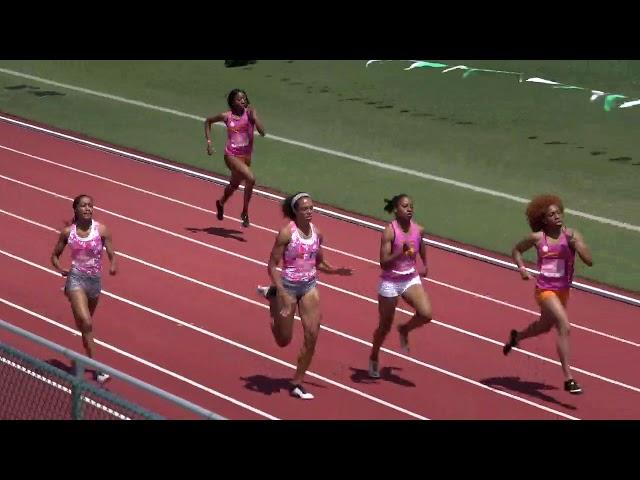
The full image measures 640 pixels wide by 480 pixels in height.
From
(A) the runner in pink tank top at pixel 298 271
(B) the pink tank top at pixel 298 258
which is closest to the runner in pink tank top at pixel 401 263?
(A) the runner in pink tank top at pixel 298 271

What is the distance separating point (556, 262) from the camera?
15.0m

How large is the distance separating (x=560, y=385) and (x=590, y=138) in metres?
13.8

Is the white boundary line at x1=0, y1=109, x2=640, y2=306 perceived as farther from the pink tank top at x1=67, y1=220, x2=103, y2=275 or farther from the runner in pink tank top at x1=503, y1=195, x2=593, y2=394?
the pink tank top at x1=67, y1=220, x2=103, y2=275

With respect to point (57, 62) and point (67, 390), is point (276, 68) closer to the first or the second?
point (57, 62)

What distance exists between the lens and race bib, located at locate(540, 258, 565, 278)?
15.0 m

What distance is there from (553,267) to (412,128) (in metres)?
15.1

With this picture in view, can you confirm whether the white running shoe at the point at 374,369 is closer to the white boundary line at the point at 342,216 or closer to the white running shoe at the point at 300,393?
the white running shoe at the point at 300,393

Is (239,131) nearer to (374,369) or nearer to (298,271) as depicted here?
(374,369)

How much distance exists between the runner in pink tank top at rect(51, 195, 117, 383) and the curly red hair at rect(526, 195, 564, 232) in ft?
14.2

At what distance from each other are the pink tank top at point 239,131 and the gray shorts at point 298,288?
687cm

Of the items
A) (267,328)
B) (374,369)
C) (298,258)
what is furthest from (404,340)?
(267,328)

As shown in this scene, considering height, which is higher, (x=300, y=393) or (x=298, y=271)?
(x=298, y=271)

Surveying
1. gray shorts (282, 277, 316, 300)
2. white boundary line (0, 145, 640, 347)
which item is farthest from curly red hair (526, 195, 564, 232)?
white boundary line (0, 145, 640, 347)

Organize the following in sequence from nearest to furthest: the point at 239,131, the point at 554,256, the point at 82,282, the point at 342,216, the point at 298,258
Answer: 1. the point at 298,258
2. the point at 554,256
3. the point at 82,282
4. the point at 239,131
5. the point at 342,216
